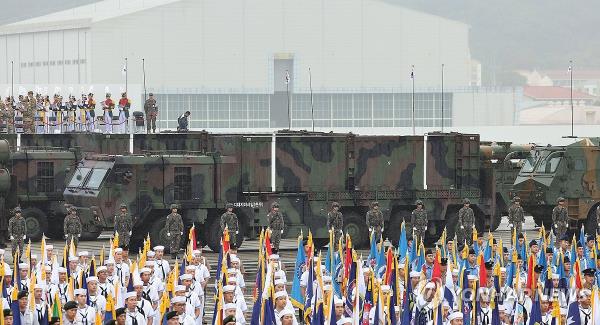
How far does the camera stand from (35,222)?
149ft

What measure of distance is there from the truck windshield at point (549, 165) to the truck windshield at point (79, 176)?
43.1 feet

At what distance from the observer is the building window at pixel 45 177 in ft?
150

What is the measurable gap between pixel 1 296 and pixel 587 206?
26.5m

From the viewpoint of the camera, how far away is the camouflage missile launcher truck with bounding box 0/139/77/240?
45312mm

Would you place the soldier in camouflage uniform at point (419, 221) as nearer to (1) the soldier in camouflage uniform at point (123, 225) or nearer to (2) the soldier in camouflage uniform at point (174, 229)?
(2) the soldier in camouflage uniform at point (174, 229)

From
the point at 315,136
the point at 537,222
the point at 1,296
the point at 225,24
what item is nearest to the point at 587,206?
the point at 537,222

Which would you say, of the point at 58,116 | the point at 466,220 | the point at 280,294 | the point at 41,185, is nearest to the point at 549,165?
the point at 466,220

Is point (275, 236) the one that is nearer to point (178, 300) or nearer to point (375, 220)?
point (375, 220)

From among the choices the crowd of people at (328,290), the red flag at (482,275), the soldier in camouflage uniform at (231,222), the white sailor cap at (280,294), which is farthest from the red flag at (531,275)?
the soldier in camouflage uniform at (231,222)

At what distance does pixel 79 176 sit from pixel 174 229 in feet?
13.9

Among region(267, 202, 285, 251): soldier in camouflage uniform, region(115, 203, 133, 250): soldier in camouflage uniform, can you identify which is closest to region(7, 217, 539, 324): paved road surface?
region(267, 202, 285, 251): soldier in camouflage uniform

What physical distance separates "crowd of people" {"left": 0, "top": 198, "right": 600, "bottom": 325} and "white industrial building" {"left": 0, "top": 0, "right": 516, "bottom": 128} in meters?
86.8

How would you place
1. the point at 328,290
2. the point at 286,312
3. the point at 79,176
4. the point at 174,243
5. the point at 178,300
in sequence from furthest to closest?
the point at 79,176
the point at 174,243
the point at 328,290
the point at 178,300
the point at 286,312

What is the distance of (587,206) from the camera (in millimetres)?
47156
